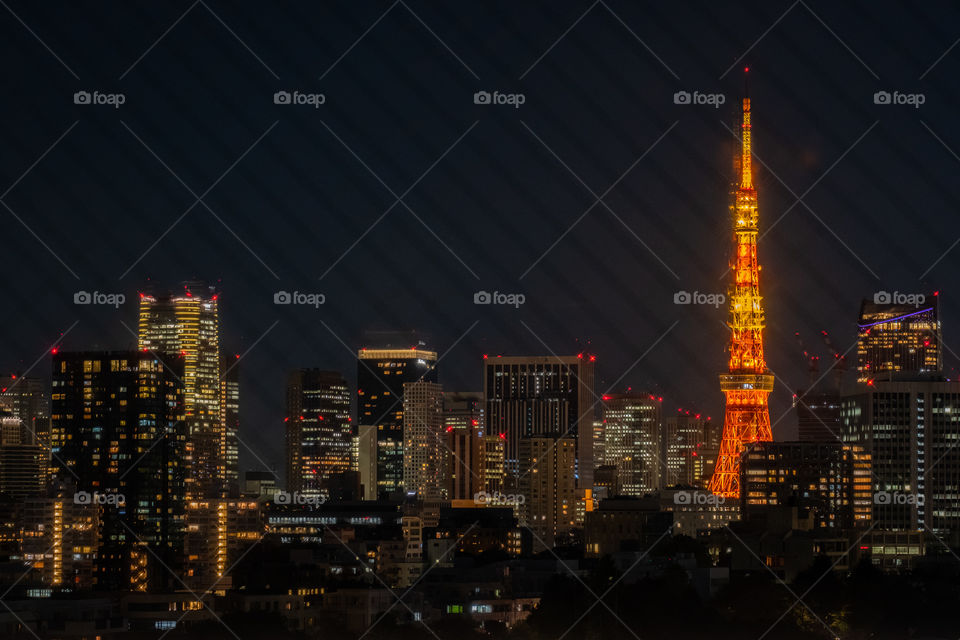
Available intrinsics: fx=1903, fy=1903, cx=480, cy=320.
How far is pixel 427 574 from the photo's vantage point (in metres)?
33.5

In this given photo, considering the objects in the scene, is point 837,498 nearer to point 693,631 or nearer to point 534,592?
point 534,592

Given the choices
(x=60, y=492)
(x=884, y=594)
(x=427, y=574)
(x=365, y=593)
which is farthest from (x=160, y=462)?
(x=884, y=594)

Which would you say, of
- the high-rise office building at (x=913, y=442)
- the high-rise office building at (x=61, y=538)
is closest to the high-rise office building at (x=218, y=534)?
the high-rise office building at (x=61, y=538)

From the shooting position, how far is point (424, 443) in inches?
2628

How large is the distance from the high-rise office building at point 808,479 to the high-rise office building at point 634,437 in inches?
790

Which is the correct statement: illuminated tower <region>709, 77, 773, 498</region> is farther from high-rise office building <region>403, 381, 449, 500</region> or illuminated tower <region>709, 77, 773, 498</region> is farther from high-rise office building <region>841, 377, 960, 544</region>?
high-rise office building <region>403, 381, 449, 500</region>

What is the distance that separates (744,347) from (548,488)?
11969mm

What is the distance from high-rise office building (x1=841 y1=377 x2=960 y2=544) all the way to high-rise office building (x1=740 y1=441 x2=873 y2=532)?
3.00 ft

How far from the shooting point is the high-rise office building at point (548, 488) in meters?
53.9

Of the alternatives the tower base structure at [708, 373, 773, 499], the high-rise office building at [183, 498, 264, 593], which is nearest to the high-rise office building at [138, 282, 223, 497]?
the high-rise office building at [183, 498, 264, 593]

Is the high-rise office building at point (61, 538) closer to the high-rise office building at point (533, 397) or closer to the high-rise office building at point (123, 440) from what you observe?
the high-rise office building at point (123, 440)

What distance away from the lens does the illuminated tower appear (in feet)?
149

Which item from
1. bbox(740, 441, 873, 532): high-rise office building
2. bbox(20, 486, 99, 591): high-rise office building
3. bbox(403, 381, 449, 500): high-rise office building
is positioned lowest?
bbox(20, 486, 99, 591): high-rise office building

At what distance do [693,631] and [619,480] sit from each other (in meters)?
42.5
